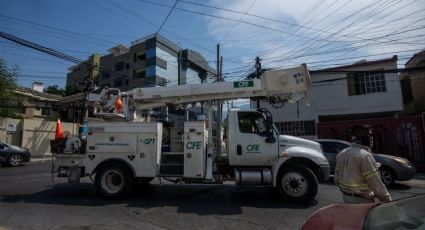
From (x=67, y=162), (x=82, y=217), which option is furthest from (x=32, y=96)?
(x=82, y=217)

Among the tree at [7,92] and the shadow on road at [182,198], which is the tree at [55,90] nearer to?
the tree at [7,92]

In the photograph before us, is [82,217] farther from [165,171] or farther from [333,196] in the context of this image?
[333,196]

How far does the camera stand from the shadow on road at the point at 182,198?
26.0 ft

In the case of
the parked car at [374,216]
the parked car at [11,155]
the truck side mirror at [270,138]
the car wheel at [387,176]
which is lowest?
the car wheel at [387,176]

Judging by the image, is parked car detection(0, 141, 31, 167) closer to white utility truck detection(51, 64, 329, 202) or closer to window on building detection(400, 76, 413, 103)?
white utility truck detection(51, 64, 329, 202)

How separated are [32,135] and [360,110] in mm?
25662

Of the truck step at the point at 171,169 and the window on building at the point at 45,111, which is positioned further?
the window on building at the point at 45,111

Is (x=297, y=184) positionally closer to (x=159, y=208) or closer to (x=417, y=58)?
(x=159, y=208)

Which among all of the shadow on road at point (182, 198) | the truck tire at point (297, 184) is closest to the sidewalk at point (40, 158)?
the shadow on road at point (182, 198)

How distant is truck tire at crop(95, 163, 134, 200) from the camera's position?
8773 millimetres

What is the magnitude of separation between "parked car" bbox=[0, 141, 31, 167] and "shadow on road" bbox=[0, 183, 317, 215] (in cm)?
986

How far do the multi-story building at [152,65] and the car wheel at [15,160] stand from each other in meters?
27.2

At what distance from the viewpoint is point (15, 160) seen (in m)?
19.0

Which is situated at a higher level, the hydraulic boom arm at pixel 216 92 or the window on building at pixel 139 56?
the window on building at pixel 139 56
